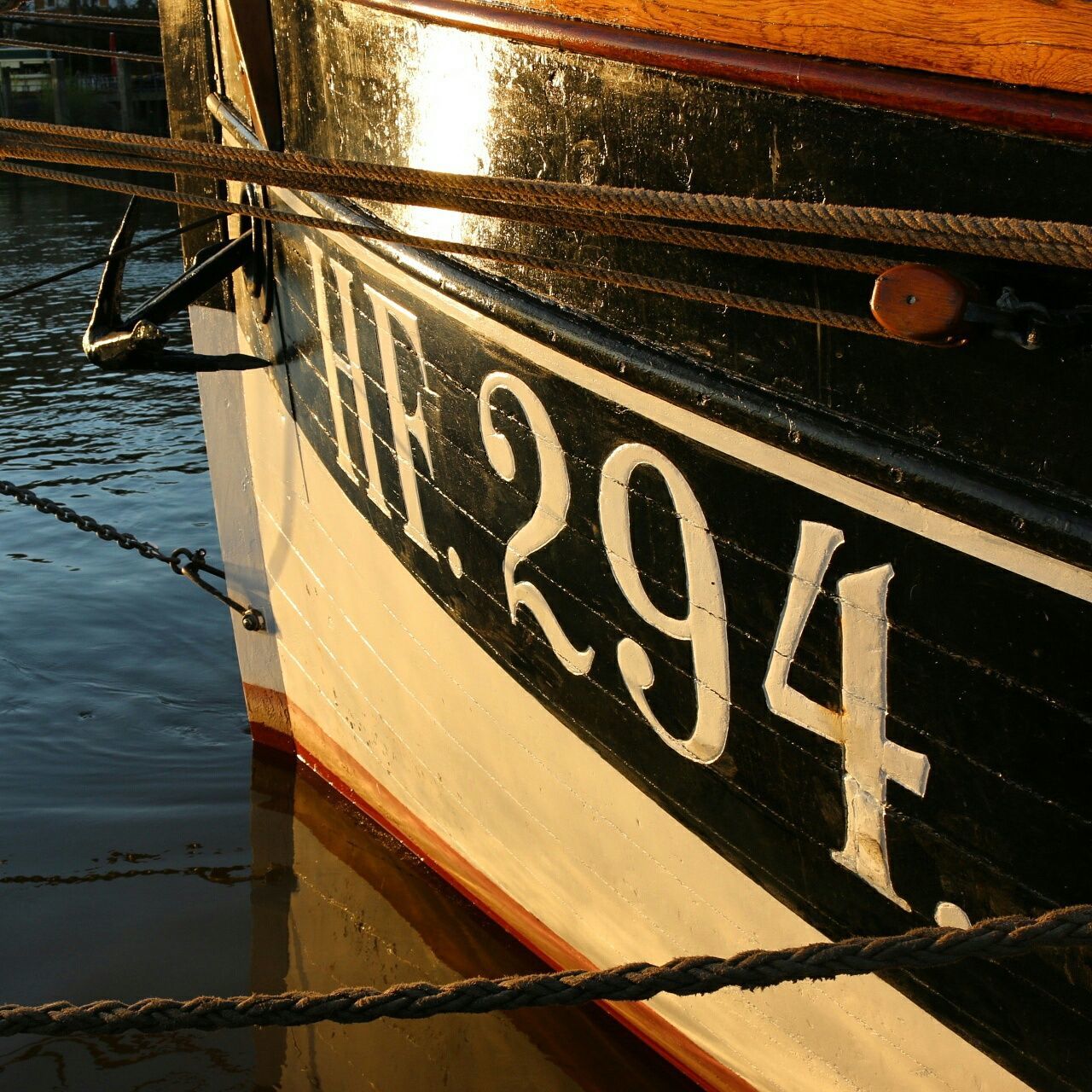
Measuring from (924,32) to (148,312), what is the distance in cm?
224

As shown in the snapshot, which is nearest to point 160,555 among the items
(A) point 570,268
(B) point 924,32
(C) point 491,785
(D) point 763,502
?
(C) point 491,785

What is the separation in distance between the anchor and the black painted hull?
2.20ft

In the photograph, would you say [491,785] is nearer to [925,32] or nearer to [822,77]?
[822,77]

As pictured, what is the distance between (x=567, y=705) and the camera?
2404 mm

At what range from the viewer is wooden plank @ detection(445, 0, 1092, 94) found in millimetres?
1330

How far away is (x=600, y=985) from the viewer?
4.87 feet

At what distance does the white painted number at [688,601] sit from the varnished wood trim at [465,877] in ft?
2.83

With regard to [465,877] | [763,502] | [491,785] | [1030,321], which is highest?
[1030,321]

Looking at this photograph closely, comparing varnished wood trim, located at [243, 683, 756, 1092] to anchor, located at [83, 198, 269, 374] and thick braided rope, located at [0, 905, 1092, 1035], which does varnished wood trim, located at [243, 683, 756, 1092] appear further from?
anchor, located at [83, 198, 269, 374]

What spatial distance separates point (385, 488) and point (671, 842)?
1110mm

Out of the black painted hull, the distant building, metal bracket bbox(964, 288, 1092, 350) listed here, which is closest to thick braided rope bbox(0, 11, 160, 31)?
the black painted hull

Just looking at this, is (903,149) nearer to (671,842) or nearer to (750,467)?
(750,467)

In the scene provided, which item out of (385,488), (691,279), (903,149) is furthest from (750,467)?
(385,488)

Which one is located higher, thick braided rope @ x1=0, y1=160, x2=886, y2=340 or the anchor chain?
thick braided rope @ x1=0, y1=160, x2=886, y2=340
